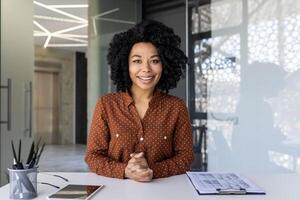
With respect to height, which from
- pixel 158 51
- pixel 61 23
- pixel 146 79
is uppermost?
pixel 61 23

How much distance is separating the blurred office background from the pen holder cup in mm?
2527

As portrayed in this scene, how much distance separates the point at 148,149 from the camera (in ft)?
5.33

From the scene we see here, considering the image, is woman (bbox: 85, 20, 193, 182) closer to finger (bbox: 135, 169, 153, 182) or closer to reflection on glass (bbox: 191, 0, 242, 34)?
finger (bbox: 135, 169, 153, 182)

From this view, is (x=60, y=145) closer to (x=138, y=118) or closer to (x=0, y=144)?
(x=0, y=144)

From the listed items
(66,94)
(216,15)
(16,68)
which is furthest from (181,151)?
(66,94)

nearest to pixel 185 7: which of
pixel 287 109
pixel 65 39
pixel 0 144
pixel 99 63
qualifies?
pixel 99 63

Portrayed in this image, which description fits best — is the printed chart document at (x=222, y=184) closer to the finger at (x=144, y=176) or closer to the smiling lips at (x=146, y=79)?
the finger at (x=144, y=176)

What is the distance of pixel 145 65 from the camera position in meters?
1.61

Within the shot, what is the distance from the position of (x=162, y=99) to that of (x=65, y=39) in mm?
8352

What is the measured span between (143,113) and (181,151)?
23cm

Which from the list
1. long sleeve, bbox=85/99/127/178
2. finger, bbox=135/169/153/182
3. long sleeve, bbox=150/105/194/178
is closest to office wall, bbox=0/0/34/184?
long sleeve, bbox=85/99/127/178

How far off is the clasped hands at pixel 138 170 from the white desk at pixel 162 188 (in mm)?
24

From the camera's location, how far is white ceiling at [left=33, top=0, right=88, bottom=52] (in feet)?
20.0

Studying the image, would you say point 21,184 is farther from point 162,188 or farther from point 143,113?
point 143,113
